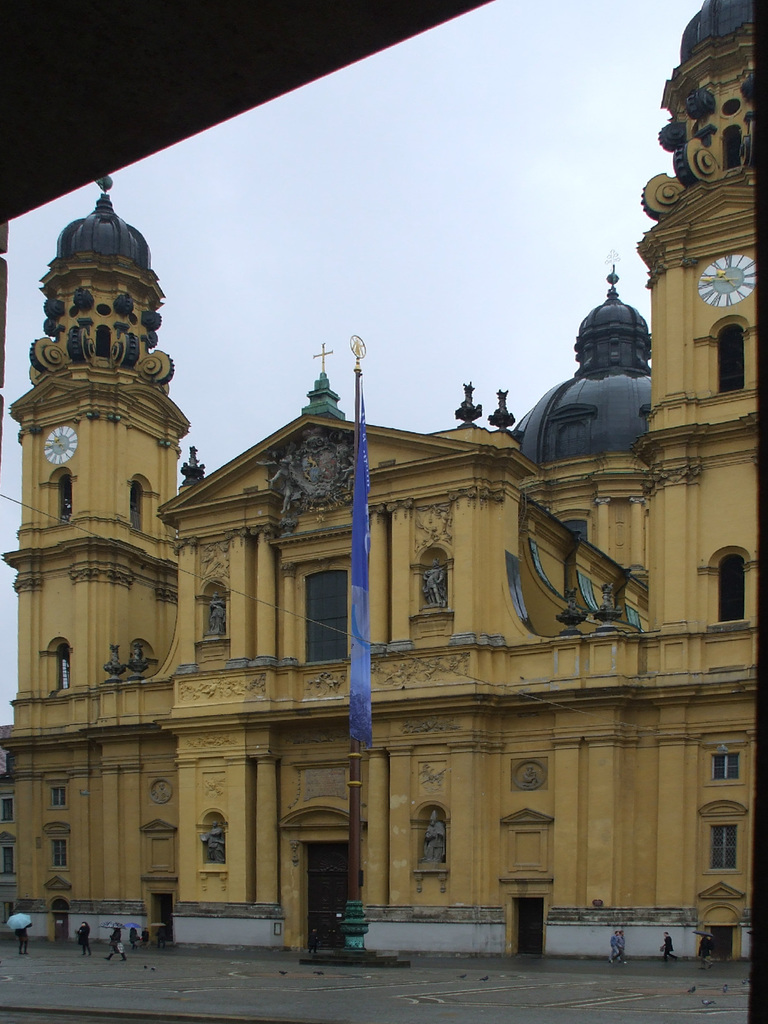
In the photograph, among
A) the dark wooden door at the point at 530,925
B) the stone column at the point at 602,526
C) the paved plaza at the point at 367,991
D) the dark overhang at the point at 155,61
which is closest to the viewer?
the dark overhang at the point at 155,61

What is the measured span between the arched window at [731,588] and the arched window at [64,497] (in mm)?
23688

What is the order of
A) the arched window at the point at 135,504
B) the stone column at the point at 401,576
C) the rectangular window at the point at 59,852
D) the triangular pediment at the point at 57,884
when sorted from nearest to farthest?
the stone column at the point at 401,576 < the triangular pediment at the point at 57,884 < the rectangular window at the point at 59,852 < the arched window at the point at 135,504

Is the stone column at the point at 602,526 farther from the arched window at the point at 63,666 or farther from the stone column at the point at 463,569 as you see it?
the arched window at the point at 63,666

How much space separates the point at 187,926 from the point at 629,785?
554 inches

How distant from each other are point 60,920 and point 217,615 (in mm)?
12140

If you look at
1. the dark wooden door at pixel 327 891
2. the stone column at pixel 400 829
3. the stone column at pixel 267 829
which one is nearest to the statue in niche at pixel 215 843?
the stone column at pixel 267 829

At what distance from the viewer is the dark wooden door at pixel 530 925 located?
117 feet

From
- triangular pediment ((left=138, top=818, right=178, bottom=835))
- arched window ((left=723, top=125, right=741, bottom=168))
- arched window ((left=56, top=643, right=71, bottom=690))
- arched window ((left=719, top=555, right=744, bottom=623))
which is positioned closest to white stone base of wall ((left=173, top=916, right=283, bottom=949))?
triangular pediment ((left=138, top=818, right=178, bottom=835))

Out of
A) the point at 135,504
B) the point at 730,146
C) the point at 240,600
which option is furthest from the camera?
the point at 135,504

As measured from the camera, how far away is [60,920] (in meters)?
45.2

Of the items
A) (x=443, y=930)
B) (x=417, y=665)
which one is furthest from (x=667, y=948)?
(x=417, y=665)

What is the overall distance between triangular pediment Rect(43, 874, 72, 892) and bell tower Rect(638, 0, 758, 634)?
2176 centimetres

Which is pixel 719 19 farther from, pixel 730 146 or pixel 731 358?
pixel 731 358

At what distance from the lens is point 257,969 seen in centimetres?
3139
